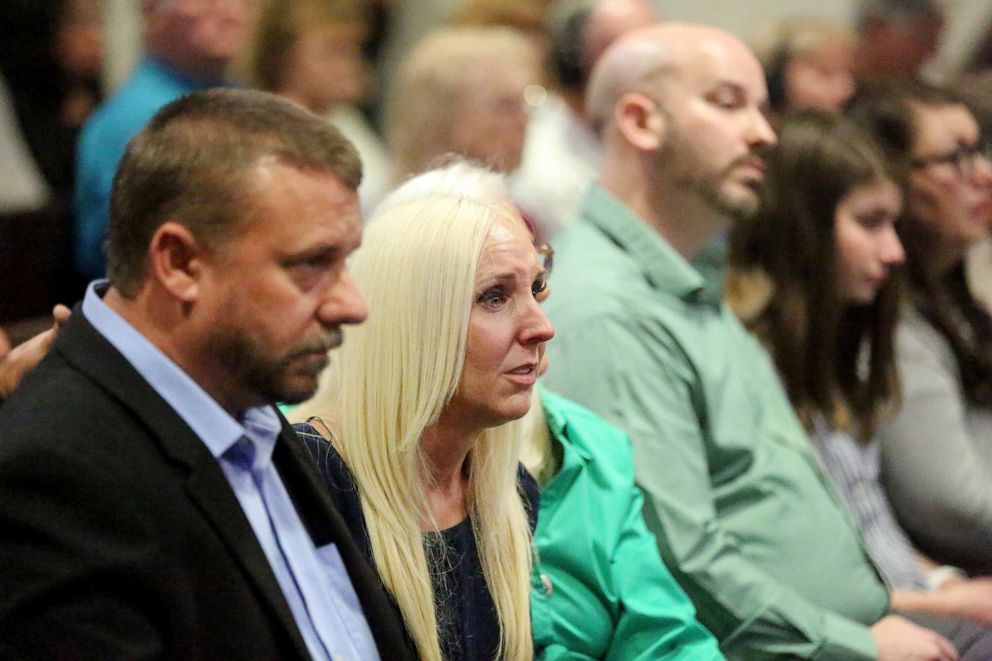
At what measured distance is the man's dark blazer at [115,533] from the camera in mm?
1180

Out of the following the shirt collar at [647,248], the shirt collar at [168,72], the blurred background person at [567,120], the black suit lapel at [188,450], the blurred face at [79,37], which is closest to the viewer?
the black suit lapel at [188,450]

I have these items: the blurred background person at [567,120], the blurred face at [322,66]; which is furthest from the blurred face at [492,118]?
the blurred face at [322,66]

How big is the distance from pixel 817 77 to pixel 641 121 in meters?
2.04

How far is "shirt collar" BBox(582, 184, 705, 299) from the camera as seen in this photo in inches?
94.7

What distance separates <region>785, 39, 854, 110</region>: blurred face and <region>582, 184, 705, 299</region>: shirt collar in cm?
212

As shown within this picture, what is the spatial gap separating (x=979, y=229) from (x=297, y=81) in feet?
5.86

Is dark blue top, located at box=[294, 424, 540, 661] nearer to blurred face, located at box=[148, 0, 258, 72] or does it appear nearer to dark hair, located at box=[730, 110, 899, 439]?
dark hair, located at box=[730, 110, 899, 439]

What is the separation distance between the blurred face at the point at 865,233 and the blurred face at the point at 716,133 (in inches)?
10.2

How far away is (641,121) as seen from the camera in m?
2.64

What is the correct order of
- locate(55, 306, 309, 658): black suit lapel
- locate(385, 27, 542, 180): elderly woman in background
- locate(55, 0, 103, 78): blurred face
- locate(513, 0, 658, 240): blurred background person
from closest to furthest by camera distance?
locate(55, 306, 309, 658): black suit lapel, locate(385, 27, 542, 180): elderly woman in background, locate(513, 0, 658, 240): blurred background person, locate(55, 0, 103, 78): blurred face

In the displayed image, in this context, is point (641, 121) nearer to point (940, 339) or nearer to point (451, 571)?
point (940, 339)

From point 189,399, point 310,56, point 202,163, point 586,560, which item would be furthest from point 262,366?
point 310,56

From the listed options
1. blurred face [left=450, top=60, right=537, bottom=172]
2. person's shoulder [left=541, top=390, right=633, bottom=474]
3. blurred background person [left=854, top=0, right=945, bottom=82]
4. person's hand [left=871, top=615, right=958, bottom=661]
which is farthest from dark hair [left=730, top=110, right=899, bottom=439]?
blurred background person [left=854, top=0, right=945, bottom=82]

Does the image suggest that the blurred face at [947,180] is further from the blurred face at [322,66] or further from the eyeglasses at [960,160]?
the blurred face at [322,66]
